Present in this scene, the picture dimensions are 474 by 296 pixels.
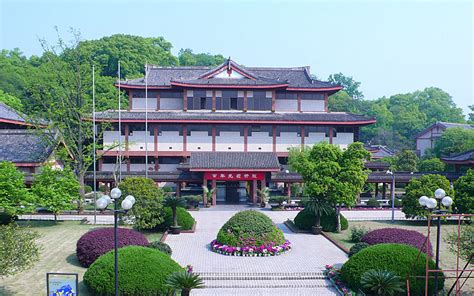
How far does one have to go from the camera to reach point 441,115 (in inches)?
3605

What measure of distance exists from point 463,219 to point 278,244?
14.7 meters

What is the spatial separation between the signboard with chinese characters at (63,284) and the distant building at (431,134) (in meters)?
64.6

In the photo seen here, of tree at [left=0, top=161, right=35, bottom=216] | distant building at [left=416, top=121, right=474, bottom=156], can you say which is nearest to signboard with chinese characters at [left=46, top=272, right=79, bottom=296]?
tree at [left=0, top=161, right=35, bottom=216]

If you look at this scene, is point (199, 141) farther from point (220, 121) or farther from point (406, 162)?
point (406, 162)

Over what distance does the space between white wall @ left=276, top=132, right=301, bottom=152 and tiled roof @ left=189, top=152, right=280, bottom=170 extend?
5947 millimetres

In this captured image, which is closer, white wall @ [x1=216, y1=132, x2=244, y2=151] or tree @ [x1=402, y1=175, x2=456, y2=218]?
tree @ [x1=402, y1=175, x2=456, y2=218]

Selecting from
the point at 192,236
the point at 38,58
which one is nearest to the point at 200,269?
the point at 192,236

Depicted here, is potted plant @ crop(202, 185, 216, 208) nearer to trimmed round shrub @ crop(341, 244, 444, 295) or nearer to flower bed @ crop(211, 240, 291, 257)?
flower bed @ crop(211, 240, 291, 257)

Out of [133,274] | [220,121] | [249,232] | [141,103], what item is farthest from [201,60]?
[133,274]

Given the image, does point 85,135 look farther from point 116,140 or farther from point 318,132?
point 318,132

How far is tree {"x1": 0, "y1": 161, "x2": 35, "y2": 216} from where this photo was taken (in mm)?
22062

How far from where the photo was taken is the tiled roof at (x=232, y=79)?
39.7 meters

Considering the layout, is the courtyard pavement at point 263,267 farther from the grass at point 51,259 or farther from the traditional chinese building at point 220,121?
the traditional chinese building at point 220,121

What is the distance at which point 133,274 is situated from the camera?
43.0 feet
